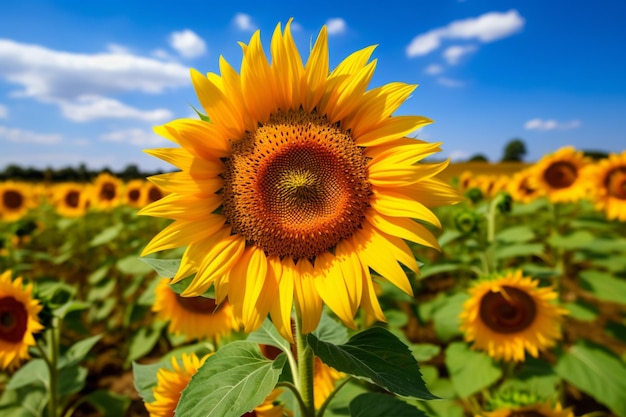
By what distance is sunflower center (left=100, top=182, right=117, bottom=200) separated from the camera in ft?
23.9

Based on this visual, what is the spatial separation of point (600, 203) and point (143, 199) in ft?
20.6

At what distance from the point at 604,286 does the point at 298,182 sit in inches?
140

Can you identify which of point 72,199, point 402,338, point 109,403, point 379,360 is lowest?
point 109,403

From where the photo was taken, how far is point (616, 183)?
4.70 m

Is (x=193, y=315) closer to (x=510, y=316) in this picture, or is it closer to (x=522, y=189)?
(x=510, y=316)

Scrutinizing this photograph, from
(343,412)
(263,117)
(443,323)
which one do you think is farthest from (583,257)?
(263,117)

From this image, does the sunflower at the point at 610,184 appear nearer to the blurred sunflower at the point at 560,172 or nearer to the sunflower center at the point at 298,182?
the blurred sunflower at the point at 560,172

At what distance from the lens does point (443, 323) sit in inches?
120

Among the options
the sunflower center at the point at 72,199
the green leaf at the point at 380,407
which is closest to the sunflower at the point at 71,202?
the sunflower center at the point at 72,199

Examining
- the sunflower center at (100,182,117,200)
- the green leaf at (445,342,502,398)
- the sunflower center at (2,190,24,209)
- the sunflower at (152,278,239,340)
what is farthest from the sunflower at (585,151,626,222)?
the sunflower center at (2,190,24,209)

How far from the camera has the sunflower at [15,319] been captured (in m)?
2.39

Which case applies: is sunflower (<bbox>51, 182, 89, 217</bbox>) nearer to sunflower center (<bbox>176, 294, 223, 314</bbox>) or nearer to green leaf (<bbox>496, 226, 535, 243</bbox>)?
sunflower center (<bbox>176, 294, 223, 314</bbox>)

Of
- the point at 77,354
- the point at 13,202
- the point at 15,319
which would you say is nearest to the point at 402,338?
the point at 77,354

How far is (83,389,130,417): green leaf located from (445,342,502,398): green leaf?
7.95 ft
